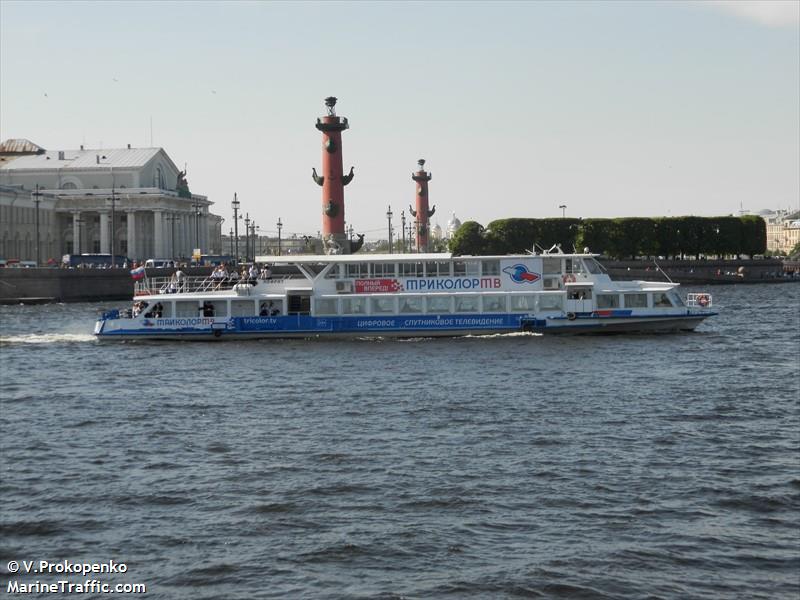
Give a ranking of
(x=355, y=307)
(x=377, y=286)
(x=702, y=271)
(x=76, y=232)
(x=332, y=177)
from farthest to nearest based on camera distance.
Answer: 1. (x=76, y=232)
2. (x=702, y=271)
3. (x=332, y=177)
4. (x=377, y=286)
5. (x=355, y=307)

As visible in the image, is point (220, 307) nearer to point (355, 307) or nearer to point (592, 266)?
point (355, 307)

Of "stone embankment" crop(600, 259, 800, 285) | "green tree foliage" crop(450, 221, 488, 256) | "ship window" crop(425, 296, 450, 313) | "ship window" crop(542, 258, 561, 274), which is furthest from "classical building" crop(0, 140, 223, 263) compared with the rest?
"ship window" crop(542, 258, 561, 274)

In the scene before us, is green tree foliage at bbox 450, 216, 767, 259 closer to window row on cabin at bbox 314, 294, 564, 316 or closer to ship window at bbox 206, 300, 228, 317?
window row on cabin at bbox 314, 294, 564, 316

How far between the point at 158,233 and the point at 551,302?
305 feet

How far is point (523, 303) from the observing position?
1737 inches

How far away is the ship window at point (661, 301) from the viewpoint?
4469 cm

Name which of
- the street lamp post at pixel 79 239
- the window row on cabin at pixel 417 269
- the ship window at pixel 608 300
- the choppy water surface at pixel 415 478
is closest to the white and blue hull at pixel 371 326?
the ship window at pixel 608 300

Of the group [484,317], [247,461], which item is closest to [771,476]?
[247,461]

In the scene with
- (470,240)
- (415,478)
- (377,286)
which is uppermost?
(470,240)

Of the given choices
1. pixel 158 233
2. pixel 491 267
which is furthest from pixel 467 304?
pixel 158 233

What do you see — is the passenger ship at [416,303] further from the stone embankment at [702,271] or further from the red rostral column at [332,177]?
the stone embankment at [702,271]

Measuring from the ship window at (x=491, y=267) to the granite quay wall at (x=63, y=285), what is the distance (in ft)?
156

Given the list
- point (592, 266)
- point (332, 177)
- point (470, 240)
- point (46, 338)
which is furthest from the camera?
point (470, 240)

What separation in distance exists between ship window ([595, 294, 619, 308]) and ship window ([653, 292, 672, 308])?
1.59m
